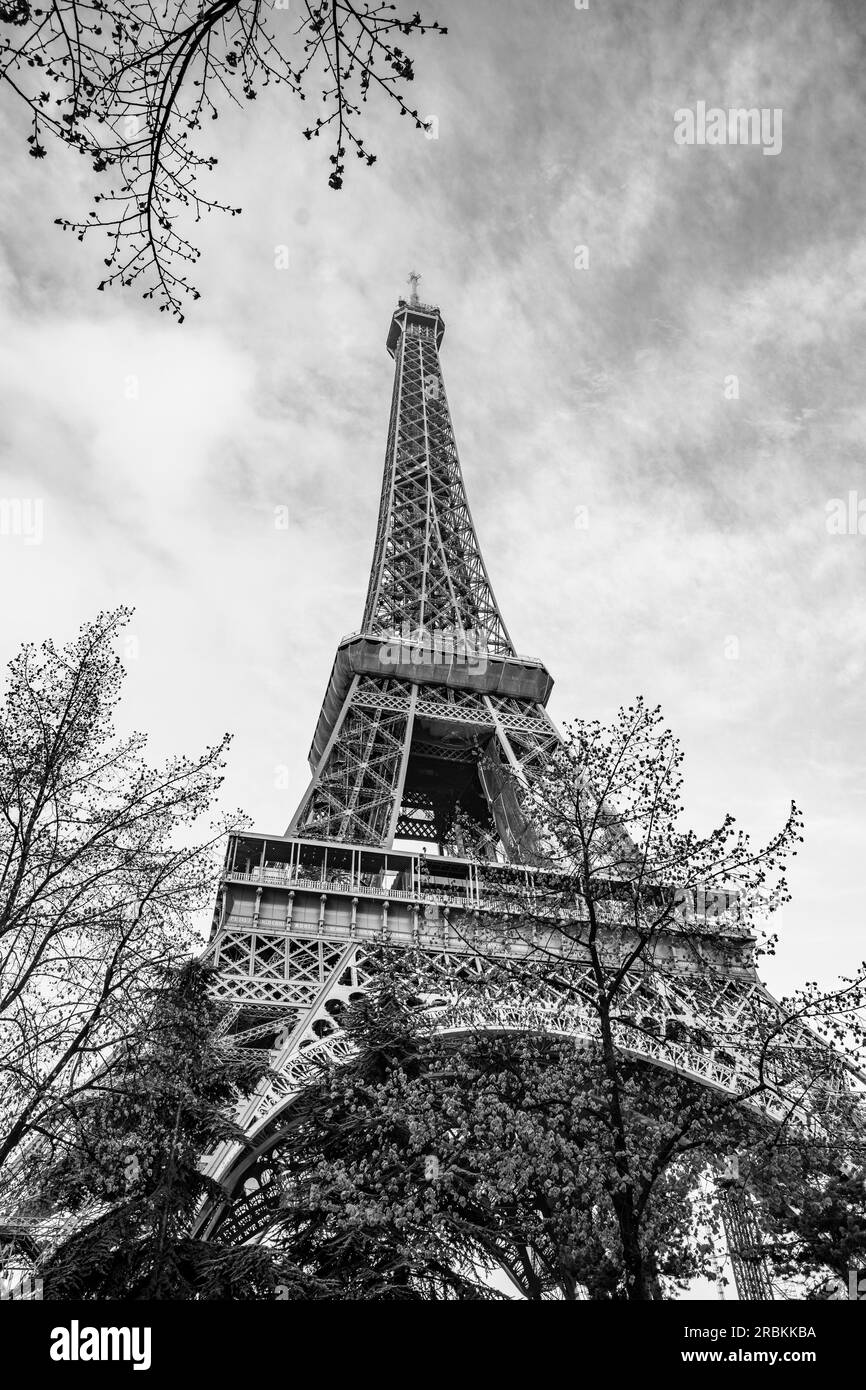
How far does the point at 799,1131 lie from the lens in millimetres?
17312

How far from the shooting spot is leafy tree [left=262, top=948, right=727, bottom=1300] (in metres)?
14.5

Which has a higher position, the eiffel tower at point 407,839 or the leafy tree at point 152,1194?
the eiffel tower at point 407,839

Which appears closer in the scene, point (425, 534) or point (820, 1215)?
point (820, 1215)

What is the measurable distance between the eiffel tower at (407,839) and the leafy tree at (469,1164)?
1202 mm

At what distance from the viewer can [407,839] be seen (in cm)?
4512

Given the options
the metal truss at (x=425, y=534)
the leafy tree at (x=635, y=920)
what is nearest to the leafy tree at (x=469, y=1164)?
the leafy tree at (x=635, y=920)

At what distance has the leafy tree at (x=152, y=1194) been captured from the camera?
531 inches

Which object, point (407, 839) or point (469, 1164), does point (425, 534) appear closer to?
point (407, 839)

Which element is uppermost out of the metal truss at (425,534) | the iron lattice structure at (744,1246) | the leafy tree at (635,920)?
the metal truss at (425,534)

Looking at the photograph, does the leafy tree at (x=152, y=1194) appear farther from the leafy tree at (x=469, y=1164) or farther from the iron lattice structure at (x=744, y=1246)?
the iron lattice structure at (x=744, y=1246)

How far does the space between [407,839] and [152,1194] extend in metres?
30.1

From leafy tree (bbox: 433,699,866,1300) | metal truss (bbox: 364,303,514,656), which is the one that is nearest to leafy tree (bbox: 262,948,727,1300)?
leafy tree (bbox: 433,699,866,1300)

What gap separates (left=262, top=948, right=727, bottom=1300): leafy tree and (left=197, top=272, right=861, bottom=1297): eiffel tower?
47.3 inches

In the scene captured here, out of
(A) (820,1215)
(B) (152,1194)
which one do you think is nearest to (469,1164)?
(B) (152,1194)
